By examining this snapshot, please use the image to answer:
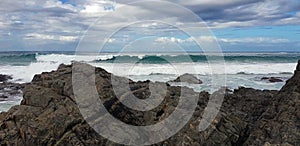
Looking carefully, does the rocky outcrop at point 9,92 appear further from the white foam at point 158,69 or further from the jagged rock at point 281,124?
the jagged rock at point 281,124

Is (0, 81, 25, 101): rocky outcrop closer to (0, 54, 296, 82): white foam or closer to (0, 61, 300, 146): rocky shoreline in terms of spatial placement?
(0, 54, 296, 82): white foam

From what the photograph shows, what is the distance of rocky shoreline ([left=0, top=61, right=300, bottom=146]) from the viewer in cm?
571

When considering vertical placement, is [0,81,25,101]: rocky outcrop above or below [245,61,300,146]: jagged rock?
below

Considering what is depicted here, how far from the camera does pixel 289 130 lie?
5.59 meters

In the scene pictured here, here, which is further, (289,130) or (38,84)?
(38,84)

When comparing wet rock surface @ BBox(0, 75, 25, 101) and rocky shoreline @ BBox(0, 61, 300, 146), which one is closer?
rocky shoreline @ BBox(0, 61, 300, 146)

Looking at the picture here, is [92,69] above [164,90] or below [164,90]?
above

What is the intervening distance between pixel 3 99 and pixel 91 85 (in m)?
11.9

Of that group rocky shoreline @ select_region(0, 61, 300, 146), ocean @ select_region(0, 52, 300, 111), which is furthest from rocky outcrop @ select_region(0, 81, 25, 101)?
rocky shoreline @ select_region(0, 61, 300, 146)

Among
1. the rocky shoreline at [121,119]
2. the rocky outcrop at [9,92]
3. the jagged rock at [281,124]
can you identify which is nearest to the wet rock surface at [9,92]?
the rocky outcrop at [9,92]

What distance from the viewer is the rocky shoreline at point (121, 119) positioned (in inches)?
225

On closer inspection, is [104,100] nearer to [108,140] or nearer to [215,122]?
[108,140]

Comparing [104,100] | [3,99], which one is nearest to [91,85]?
[104,100]

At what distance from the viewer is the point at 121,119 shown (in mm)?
6262
